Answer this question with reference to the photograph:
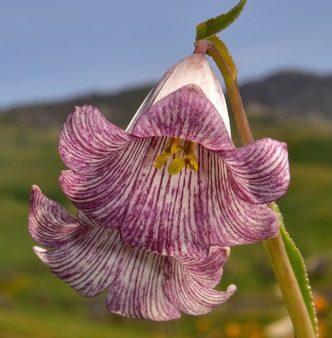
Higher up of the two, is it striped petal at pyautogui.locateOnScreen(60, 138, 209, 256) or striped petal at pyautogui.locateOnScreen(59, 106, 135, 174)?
striped petal at pyautogui.locateOnScreen(59, 106, 135, 174)

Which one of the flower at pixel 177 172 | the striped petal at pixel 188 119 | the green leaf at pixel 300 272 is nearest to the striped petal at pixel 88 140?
the flower at pixel 177 172

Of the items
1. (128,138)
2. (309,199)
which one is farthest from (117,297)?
(309,199)

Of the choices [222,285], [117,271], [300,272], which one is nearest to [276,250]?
[300,272]

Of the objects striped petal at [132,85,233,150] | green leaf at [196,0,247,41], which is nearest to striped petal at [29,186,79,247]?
striped petal at [132,85,233,150]

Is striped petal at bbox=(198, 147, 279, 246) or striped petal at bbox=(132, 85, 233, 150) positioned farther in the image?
striped petal at bbox=(198, 147, 279, 246)

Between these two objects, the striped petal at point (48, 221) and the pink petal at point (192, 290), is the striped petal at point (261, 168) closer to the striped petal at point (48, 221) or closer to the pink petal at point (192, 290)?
the pink petal at point (192, 290)

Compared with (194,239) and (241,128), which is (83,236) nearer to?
(194,239)

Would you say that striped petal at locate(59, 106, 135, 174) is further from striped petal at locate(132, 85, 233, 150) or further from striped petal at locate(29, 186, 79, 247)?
striped petal at locate(29, 186, 79, 247)

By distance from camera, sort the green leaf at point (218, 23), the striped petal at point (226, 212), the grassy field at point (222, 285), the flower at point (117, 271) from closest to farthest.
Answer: the striped petal at point (226, 212) → the green leaf at point (218, 23) → the flower at point (117, 271) → the grassy field at point (222, 285)
